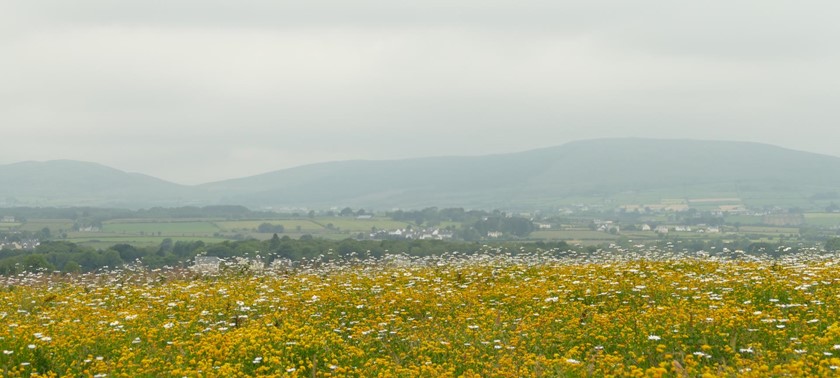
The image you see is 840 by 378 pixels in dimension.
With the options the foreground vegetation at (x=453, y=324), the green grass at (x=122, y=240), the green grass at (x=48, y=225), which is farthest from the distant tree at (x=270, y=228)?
the foreground vegetation at (x=453, y=324)

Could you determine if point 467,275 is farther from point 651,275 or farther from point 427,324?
point 427,324

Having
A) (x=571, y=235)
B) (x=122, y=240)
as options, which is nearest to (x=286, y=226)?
(x=122, y=240)

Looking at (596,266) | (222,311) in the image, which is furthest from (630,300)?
(222,311)

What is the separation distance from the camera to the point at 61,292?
21891 millimetres

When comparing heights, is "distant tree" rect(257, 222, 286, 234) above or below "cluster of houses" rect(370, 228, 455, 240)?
above

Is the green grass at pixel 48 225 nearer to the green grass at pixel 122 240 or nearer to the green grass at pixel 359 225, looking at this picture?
the green grass at pixel 122 240

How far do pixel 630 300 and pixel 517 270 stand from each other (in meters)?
6.37

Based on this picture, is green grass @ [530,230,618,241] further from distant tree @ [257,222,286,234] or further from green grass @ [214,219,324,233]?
distant tree @ [257,222,286,234]

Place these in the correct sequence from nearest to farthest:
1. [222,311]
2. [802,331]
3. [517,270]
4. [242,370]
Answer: [242,370]
[802,331]
[222,311]
[517,270]

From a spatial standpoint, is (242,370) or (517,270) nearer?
(242,370)

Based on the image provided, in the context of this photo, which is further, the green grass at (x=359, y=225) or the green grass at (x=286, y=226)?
the green grass at (x=286, y=226)

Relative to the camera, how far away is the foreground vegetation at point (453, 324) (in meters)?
11.6

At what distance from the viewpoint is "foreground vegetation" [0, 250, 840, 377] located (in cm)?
1162

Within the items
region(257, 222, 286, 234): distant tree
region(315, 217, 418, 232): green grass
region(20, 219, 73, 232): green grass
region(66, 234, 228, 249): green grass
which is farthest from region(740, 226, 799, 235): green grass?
region(20, 219, 73, 232): green grass
